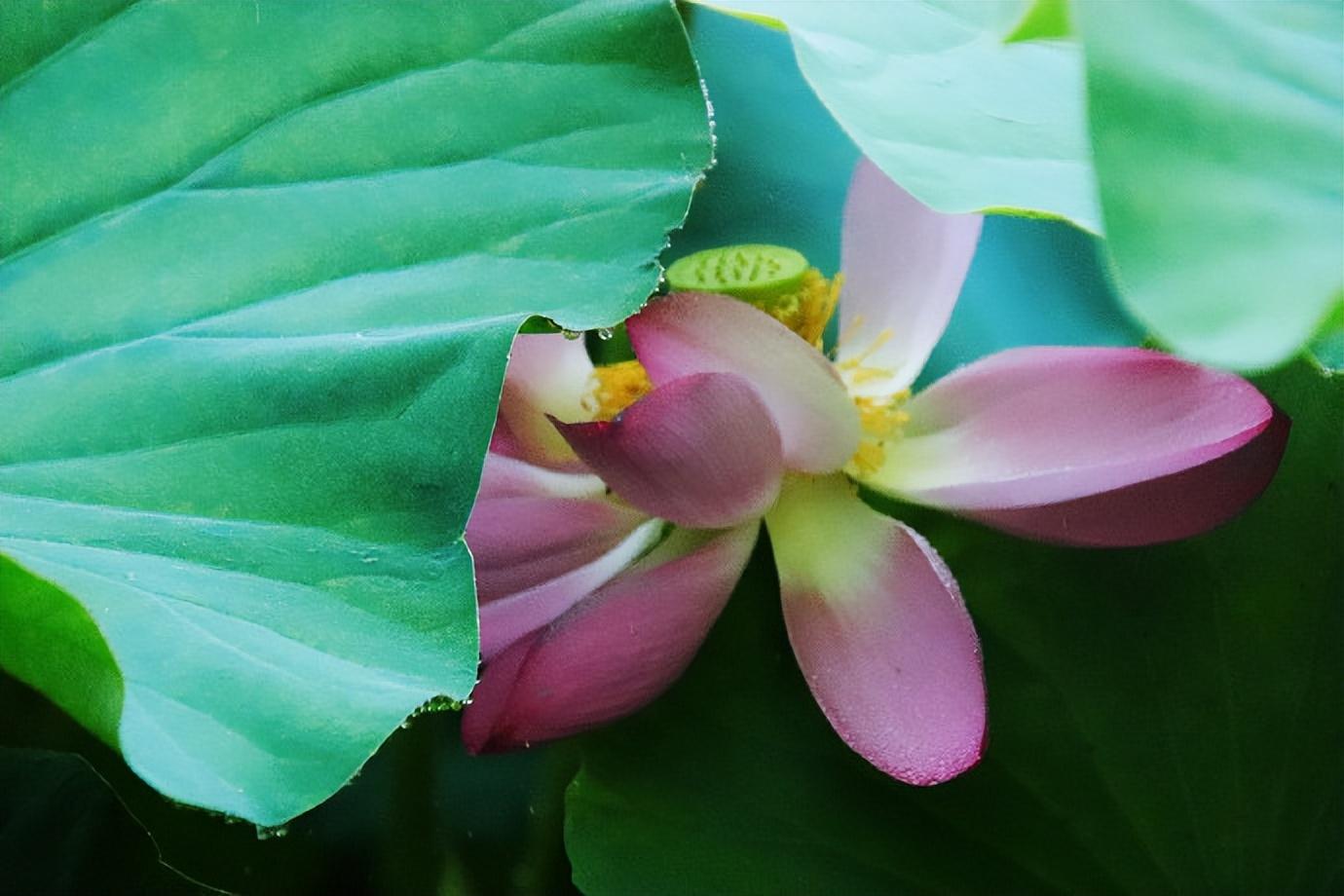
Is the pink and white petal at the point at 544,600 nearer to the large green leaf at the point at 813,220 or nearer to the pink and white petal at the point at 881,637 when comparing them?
the pink and white petal at the point at 881,637

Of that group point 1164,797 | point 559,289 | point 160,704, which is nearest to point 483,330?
point 559,289

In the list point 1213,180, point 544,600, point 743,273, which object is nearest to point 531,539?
point 544,600

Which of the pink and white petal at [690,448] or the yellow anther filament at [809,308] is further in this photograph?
the yellow anther filament at [809,308]

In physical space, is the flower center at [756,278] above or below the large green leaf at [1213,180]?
below

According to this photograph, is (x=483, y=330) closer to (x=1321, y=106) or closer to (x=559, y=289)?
(x=559, y=289)

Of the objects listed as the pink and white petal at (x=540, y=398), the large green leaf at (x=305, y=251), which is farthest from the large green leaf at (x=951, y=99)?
the pink and white petal at (x=540, y=398)

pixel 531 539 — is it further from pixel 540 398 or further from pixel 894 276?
pixel 894 276
